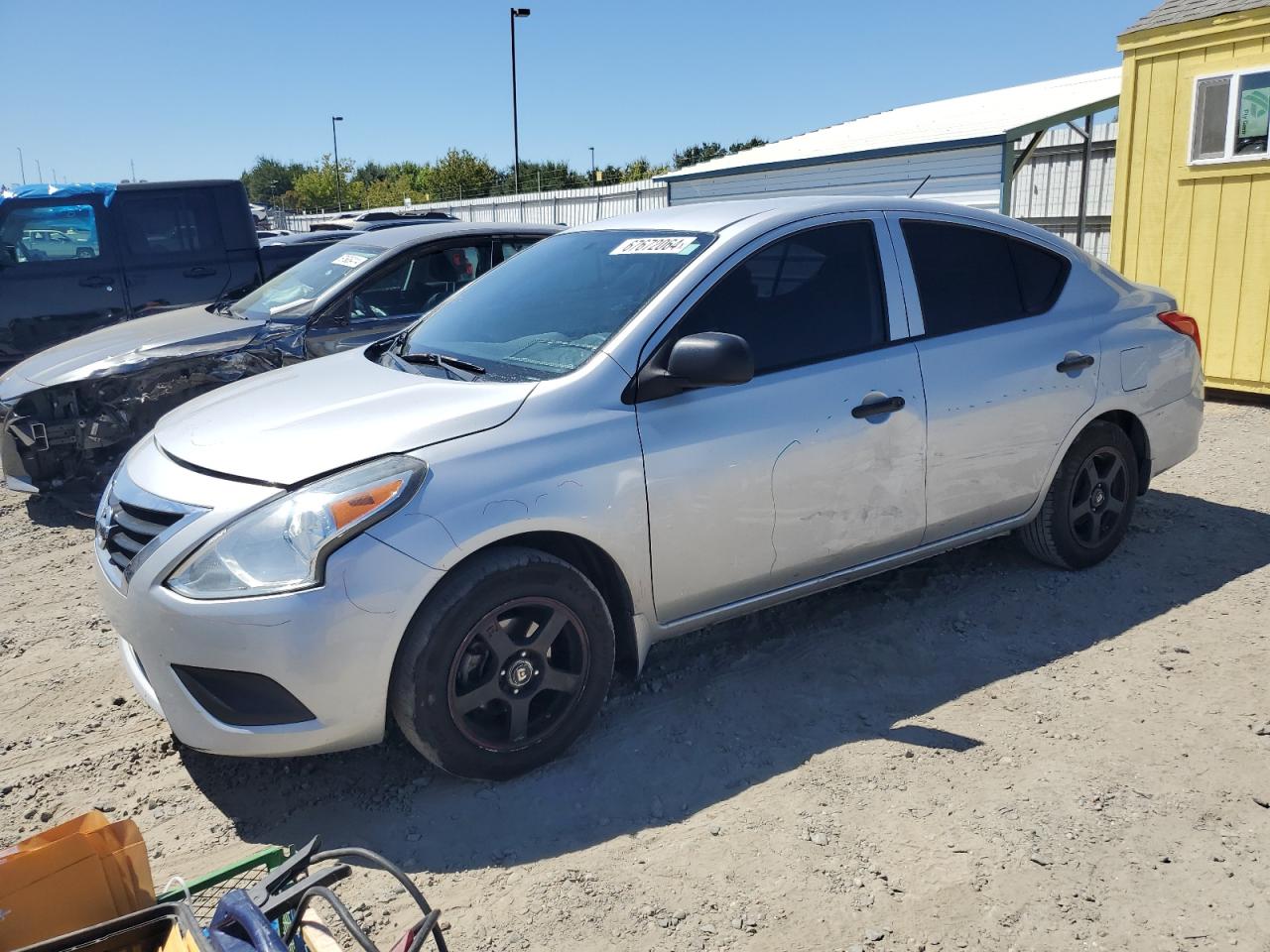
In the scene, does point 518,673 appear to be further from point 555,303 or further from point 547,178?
point 547,178

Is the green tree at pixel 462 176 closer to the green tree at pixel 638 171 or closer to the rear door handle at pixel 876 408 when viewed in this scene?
the green tree at pixel 638 171

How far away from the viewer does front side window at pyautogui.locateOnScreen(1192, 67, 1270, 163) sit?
7945mm

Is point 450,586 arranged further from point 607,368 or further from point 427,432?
point 607,368

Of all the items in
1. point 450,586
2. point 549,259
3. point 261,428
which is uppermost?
point 549,259

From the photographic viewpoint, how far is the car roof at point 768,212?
12.8 feet

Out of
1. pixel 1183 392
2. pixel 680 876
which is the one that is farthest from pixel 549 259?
pixel 1183 392

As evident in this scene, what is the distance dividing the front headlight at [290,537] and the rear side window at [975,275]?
7.52 feet

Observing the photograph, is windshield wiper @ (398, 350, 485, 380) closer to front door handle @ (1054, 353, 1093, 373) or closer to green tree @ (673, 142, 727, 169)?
front door handle @ (1054, 353, 1093, 373)

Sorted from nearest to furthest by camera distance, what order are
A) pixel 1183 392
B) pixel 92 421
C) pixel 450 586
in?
pixel 450 586, pixel 1183 392, pixel 92 421

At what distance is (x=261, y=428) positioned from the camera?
336 centimetres

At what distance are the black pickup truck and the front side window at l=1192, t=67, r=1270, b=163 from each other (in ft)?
25.3

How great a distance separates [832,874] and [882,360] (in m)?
1.93

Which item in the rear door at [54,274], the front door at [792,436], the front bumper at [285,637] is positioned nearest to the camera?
the front bumper at [285,637]

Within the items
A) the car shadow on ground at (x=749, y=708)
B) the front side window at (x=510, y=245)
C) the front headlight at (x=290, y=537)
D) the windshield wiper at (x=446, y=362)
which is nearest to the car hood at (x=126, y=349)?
the front side window at (x=510, y=245)
